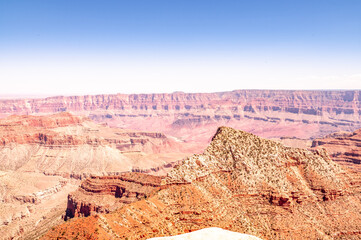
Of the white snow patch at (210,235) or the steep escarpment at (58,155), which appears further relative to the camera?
the steep escarpment at (58,155)

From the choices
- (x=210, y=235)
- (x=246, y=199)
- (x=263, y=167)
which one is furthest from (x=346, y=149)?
(x=210, y=235)

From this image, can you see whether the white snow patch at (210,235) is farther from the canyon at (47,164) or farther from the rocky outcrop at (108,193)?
the canyon at (47,164)

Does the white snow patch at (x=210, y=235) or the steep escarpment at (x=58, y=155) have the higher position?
the white snow patch at (x=210, y=235)

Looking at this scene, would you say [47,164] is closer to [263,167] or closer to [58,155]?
[58,155]

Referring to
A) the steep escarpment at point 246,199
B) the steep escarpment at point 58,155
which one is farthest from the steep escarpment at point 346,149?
the steep escarpment at point 58,155

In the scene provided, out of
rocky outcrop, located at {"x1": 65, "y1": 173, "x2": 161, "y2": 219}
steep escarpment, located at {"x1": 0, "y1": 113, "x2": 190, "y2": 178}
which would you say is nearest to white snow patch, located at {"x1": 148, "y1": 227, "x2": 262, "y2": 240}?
rocky outcrop, located at {"x1": 65, "y1": 173, "x2": 161, "y2": 219}
